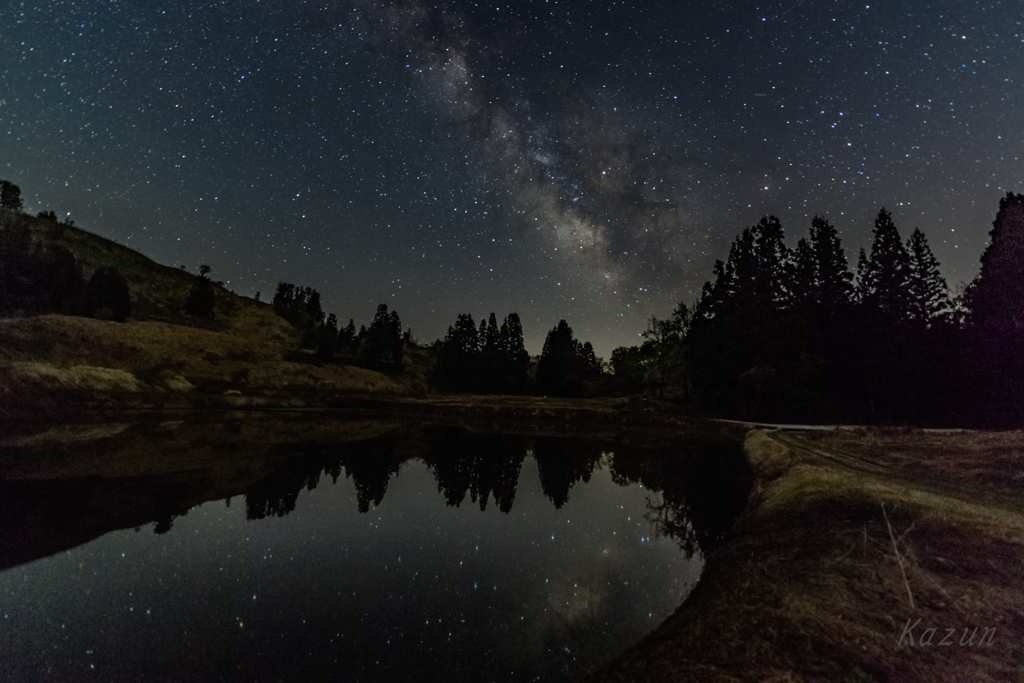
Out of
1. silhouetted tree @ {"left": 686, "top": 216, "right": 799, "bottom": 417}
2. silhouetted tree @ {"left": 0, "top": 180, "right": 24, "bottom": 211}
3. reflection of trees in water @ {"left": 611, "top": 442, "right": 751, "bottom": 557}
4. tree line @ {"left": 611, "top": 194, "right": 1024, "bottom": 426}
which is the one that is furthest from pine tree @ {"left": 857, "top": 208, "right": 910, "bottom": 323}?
silhouetted tree @ {"left": 0, "top": 180, "right": 24, "bottom": 211}

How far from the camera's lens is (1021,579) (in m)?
8.62

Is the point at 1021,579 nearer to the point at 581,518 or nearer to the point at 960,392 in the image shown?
the point at 581,518

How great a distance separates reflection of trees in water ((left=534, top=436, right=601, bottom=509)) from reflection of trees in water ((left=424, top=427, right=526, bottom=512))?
1678 mm

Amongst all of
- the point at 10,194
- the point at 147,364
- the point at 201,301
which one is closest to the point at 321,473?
the point at 147,364

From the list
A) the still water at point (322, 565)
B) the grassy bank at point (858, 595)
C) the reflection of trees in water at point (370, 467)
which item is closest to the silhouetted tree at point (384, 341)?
the reflection of trees in water at point (370, 467)

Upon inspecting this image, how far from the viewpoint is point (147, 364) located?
190 feet

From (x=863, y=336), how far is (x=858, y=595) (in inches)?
2537

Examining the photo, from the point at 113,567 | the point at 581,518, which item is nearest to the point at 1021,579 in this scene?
the point at 581,518

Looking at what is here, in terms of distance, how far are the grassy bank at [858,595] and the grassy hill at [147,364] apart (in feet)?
160

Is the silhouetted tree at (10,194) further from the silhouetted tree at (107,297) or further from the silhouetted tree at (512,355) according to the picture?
the silhouetted tree at (512,355)

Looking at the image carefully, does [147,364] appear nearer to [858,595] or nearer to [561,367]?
[858,595]

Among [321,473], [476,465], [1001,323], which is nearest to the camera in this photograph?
[321,473]

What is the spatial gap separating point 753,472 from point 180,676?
2742 cm

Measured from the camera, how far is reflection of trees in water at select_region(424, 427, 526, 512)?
2048 cm
